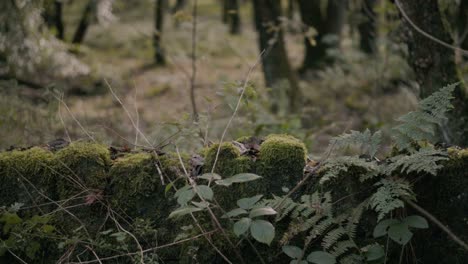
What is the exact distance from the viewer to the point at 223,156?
354cm

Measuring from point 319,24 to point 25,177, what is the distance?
40.5 feet

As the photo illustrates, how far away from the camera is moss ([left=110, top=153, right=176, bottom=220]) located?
358cm

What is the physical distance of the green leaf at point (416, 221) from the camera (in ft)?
9.56

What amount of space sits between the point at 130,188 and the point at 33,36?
6.54 metres

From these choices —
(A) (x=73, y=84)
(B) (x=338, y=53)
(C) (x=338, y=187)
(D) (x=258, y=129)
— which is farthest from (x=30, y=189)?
(A) (x=73, y=84)

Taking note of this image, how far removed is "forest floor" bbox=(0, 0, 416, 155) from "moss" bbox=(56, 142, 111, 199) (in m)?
0.47

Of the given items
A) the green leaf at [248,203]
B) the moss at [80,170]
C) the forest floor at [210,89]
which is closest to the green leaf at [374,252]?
the green leaf at [248,203]

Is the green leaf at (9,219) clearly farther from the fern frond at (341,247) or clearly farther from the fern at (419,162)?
the fern at (419,162)

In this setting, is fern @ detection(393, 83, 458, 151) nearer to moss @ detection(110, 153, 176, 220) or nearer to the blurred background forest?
the blurred background forest

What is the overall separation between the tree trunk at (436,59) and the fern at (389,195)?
6.96 ft

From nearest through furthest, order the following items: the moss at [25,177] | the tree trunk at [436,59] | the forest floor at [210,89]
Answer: the moss at [25,177], the tree trunk at [436,59], the forest floor at [210,89]

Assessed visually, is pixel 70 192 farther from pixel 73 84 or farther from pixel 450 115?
pixel 73 84

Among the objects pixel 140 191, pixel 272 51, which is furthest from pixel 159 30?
pixel 140 191

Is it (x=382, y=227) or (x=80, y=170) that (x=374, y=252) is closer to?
(x=382, y=227)
